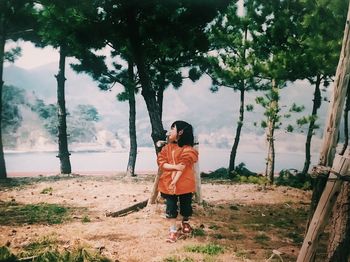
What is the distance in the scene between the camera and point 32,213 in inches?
313

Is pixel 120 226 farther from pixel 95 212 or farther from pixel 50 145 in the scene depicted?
pixel 50 145

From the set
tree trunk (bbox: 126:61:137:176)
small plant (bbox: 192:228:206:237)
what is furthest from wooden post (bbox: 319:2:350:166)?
tree trunk (bbox: 126:61:137:176)

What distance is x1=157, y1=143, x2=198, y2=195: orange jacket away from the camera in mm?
5641

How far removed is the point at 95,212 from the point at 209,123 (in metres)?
120

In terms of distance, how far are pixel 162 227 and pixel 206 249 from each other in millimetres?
1559

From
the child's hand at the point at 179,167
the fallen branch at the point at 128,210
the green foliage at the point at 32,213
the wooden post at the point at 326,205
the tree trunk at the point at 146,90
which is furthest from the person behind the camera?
the tree trunk at the point at 146,90

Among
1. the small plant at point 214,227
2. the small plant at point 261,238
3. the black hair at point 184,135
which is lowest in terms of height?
the small plant at point 261,238

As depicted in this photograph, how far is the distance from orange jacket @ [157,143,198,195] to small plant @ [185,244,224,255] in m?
0.87

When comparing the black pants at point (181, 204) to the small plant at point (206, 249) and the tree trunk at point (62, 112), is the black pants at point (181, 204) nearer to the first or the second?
the small plant at point (206, 249)

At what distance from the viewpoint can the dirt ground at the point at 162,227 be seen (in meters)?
5.28

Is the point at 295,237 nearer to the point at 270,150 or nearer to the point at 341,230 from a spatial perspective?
the point at 341,230

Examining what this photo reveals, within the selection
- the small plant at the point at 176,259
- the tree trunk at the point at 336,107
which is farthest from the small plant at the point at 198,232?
the tree trunk at the point at 336,107

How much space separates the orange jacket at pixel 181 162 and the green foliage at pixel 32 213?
2740mm

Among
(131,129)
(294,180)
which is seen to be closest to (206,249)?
(294,180)
